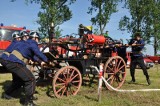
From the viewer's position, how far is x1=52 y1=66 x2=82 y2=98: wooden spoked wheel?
30.8 feet

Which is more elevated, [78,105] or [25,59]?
[25,59]

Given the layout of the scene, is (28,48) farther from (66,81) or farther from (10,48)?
(66,81)

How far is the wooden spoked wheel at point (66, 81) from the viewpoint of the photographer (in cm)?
939

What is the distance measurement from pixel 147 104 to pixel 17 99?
3.44 metres

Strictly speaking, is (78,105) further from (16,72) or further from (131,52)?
(131,52)

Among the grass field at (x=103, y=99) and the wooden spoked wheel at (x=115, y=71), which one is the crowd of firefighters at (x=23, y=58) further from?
the wooden spoked wheel at (x=115, y=71)

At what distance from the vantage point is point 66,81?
31.7 ft

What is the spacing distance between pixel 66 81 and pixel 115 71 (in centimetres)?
212

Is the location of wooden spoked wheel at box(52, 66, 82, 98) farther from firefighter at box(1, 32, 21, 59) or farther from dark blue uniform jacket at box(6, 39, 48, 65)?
firefighter at box(1, 32, 21, 59)

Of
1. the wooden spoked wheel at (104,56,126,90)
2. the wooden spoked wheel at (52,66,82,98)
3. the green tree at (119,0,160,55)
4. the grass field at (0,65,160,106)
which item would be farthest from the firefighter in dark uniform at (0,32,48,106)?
the green tree at (119,0,160,55)

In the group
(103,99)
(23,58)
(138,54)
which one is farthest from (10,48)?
(138,54)

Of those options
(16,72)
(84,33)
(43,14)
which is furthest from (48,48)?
(43,14)

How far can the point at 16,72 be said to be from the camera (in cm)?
826

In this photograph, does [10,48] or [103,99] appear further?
[103,99]
